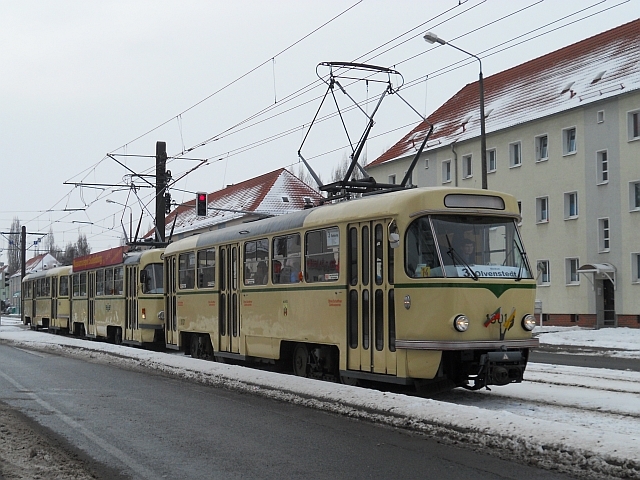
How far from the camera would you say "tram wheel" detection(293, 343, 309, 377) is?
1469cm

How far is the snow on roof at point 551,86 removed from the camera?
1533 inches

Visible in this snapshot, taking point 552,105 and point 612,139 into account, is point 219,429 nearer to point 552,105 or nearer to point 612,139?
point 612,139

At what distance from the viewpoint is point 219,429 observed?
9.57 meters

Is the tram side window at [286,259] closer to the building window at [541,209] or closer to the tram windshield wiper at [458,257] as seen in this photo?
the tram windshield wiper at [458,257]

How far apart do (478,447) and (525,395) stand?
4072 mm

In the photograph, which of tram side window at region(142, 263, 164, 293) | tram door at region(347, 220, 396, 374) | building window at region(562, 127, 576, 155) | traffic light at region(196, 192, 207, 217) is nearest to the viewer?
tram door at region(347, 220, 396, 374)

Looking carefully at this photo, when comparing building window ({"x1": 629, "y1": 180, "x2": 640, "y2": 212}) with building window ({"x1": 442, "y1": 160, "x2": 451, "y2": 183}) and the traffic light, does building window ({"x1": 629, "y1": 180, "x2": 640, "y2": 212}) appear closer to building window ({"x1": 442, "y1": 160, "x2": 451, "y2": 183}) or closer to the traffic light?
building window ({"x1": 442, "y1": 160, "x2": 451, "y2": 183})

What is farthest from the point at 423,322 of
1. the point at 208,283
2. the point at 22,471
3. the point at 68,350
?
the point at 68,350

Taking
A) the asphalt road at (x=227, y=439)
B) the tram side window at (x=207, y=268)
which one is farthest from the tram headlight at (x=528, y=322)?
the tram side window at (x=207, y=268)

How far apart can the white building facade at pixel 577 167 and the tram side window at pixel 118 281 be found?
2016cm

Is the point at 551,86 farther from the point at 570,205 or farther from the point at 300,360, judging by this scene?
the point at 300,360

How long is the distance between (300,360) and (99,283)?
1702cm

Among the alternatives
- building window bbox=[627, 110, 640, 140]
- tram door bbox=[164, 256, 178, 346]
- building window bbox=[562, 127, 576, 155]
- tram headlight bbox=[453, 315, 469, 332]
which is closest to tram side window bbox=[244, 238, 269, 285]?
tram door bbox=[164, 256, 178, 346]

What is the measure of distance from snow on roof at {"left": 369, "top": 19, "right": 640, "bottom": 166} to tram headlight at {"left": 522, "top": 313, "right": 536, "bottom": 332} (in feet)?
89.3
